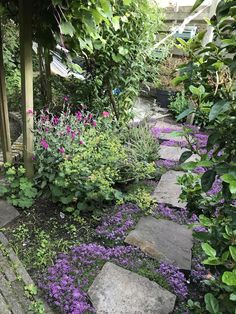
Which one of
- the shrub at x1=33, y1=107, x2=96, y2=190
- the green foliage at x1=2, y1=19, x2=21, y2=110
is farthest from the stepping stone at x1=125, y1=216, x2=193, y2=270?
the green foliage at x1=2, y1=19, x2=21, y2=110

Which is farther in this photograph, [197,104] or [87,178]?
[87,178]

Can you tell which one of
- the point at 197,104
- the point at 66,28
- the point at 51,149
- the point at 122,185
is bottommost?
the point at 122,185

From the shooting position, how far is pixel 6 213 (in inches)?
101

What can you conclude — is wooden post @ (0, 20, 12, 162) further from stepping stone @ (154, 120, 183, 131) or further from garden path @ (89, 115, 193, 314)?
stepping stone @ (154, 120, 183, 131)

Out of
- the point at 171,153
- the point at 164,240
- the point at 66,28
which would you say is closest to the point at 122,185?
the point at 164,240

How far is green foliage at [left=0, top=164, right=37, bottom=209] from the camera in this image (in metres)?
2.63

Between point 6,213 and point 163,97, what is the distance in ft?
14.7

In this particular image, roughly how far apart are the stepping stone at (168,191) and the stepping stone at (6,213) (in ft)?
3.94

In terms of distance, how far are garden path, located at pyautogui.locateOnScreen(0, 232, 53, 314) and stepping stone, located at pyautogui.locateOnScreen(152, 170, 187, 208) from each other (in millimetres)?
1244

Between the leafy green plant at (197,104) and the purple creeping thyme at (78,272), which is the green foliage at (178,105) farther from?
the leafy green plant at (197,104)

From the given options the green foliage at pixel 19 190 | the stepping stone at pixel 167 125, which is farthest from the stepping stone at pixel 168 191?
the stepping stone at pixel 167 125

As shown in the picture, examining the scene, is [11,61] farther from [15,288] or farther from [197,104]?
[197,104]

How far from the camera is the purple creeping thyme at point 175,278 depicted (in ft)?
5.88

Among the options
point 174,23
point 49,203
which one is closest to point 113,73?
point 49,203
